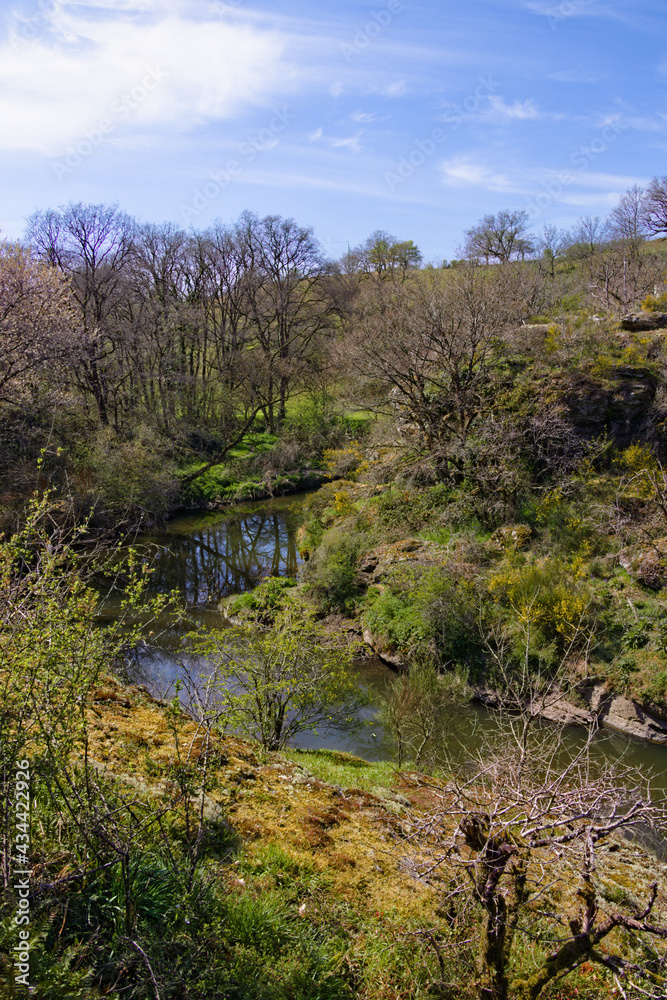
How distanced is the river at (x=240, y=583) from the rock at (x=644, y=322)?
13.2 m

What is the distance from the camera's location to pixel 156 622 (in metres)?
16.1

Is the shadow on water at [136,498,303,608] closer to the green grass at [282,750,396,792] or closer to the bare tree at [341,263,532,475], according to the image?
the bare tree at [341,263,532,475]

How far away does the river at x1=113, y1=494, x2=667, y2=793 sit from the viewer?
34.6 ft

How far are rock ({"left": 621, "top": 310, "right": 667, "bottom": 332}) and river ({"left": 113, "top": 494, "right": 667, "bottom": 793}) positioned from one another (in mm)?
13204

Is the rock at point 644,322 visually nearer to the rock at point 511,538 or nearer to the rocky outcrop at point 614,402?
the rocky outcrop at point 614,402

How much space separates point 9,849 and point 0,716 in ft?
2.60

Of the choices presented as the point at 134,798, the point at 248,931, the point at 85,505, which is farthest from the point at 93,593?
the point at 85,505

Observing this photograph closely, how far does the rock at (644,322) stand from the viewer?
60.3 ft

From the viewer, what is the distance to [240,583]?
1917 cm

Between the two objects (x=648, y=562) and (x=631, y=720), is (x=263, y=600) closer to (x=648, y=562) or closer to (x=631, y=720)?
(x=631, y=720)

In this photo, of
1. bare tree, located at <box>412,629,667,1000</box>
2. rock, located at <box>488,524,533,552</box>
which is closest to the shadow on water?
rock, located at <box>488,524,533,552</box>

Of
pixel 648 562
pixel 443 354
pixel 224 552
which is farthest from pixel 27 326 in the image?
pixel 648 562

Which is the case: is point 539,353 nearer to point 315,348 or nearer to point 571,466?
point 571,466

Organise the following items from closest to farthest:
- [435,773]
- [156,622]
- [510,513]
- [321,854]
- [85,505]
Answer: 1. [321,854]
2. [435,773]
3. [510,513]
4. [156,622]
5. [85,505]
